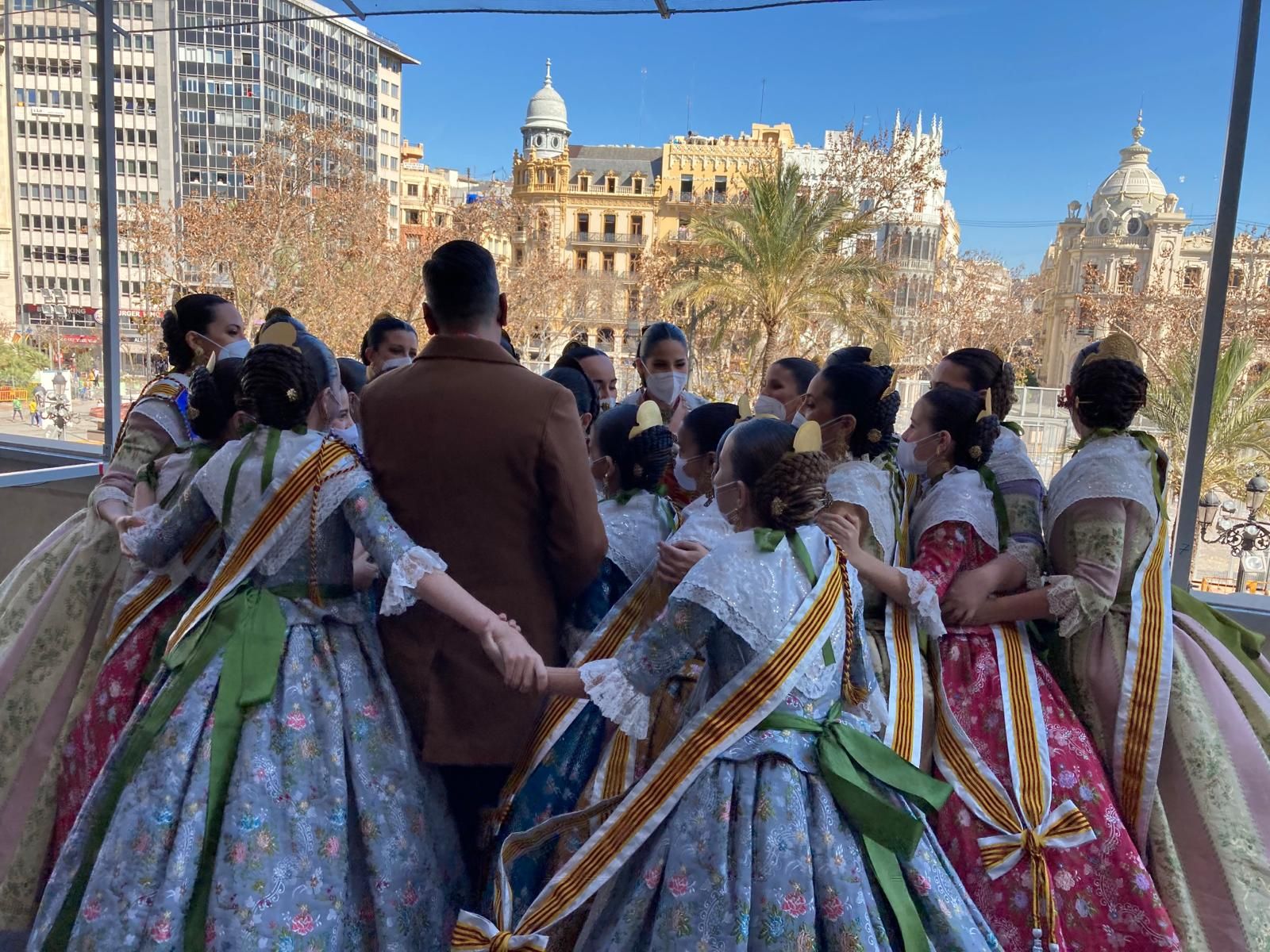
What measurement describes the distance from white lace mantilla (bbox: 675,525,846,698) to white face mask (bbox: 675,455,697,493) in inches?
25.9

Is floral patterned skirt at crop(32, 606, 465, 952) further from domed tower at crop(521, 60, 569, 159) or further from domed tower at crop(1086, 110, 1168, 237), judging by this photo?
domed tower at crop(521, 60, 569, 159)

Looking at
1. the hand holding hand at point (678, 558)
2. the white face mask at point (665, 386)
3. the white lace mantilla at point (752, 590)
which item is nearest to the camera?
the white lace mantilla at point (752, 590)

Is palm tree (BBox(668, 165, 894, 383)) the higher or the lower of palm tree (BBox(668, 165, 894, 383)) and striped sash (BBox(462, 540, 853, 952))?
the higher

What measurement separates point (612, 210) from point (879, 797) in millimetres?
29184

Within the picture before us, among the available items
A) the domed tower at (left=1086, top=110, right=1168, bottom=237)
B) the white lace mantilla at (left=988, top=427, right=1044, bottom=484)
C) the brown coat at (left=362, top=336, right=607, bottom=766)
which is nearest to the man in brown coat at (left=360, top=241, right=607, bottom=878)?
the brown coat at (left=362, top=336, right=607, bottom=766)

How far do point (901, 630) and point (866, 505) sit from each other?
0.34 meters

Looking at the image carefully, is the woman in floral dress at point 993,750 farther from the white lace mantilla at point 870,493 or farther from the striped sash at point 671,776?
the striped sash at point 671,776

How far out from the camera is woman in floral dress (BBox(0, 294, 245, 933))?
2283 mm

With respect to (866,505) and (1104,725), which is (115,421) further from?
(1104,725)

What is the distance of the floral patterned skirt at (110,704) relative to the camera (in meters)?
2.20

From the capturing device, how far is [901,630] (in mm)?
2262

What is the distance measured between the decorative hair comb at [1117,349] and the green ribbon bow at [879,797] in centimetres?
125

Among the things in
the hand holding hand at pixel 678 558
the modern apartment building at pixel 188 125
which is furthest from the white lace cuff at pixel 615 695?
the modern apartment building at pixel 188 125

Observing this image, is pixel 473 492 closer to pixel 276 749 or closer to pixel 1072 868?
pixel 276 749
